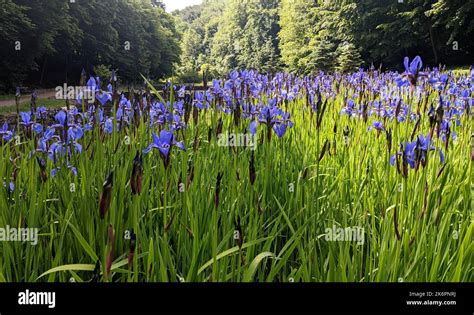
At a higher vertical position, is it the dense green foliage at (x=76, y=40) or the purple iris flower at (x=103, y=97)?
the dense green foliage at (x=76, y=40)

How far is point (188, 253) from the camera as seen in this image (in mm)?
1767

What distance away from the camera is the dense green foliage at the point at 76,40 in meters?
22.4

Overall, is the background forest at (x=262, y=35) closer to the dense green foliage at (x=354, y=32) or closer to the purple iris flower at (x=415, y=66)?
the dense green foliage at (x=354, y=32)

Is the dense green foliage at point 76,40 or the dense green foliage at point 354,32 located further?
the dense green foliage at point 354,32

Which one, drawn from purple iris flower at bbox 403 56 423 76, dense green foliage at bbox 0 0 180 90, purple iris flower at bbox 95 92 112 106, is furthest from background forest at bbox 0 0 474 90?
purple iris flower at bbox 95 92 112 106

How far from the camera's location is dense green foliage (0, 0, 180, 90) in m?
22.4

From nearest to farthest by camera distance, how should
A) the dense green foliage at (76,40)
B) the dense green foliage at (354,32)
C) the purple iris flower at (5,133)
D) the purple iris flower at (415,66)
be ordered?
1. the purple iris flower at (415,66)
2. the purple iris flower at (5,133)
3. the dense green foliage at (76,40)
4. the dense green foliage at (354,32)

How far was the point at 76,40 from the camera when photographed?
28109mm

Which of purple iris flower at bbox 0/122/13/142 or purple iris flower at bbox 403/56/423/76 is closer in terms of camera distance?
purple iris flower at bbox 403/56/423/76
